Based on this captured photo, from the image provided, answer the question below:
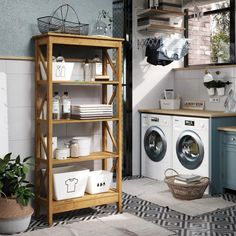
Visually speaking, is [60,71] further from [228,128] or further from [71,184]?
[228,128]

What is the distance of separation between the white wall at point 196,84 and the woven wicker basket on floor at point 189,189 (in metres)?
1.22

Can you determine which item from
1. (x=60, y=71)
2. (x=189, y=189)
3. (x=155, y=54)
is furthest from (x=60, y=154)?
(x=155, y=54)

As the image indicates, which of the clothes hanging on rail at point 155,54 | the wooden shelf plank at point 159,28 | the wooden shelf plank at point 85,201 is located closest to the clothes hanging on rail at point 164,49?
the clothes hanging on rail at point 155,54

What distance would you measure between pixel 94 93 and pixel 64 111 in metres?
0.52

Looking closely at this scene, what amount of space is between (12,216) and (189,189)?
1.90m

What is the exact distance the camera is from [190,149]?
5.18 m

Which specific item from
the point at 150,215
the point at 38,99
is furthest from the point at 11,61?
the point at 150,215

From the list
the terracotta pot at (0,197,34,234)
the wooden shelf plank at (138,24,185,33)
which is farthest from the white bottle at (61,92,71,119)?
the wooden shelf plank at (138,24,185,33)

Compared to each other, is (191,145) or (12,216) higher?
(191,145)

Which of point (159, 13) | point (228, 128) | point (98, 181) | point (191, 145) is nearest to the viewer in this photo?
point (98, 181)

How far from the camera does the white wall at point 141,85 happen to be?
577 centimetres

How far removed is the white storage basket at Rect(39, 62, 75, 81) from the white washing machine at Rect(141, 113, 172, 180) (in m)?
1.85

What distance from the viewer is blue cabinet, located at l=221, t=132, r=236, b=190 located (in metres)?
4.72

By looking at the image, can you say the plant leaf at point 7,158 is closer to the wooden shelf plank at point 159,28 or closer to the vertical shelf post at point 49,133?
the vertical shelf post at point 49,133
